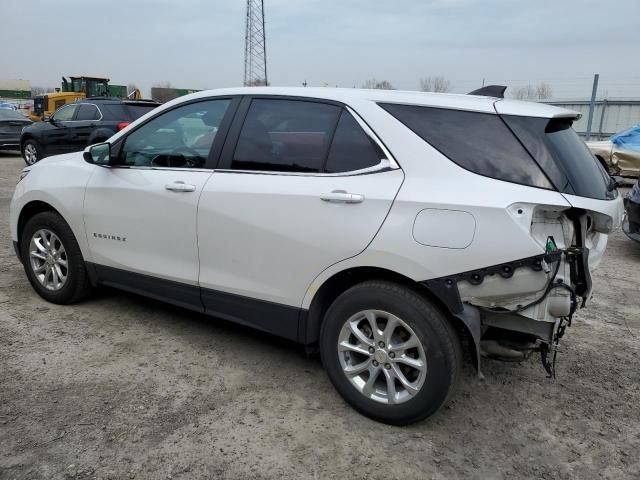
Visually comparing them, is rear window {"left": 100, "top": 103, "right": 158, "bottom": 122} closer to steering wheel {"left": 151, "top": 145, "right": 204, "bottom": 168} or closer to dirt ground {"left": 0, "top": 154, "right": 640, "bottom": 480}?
dirt ground {"left": 0, "top": 154, "right": 640, "bottom": 480}

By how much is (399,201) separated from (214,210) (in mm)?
1204

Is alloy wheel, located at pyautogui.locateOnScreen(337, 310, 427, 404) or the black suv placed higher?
the black suv

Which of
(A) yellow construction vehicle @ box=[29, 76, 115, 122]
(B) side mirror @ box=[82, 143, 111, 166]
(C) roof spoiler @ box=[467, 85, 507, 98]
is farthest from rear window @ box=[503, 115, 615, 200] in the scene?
(A) yellow construction vehicle @ box=[29, 76, 115, 122]

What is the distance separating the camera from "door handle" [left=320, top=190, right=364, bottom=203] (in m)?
2.84

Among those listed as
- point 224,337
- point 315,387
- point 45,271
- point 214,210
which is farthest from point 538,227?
point 45,271

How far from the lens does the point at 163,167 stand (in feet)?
12.1

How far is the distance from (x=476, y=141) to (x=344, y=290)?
109 cm

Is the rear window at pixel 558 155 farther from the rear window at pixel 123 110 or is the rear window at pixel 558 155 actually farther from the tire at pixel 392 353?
the rear window at pixel 123 110

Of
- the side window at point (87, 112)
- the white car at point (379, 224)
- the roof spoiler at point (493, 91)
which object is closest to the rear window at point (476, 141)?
the white car at point (379, 224)

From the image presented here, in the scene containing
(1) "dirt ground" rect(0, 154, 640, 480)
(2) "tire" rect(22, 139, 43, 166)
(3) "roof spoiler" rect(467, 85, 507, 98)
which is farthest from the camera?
(2) "tire" rect(22, 139, 43, 166)

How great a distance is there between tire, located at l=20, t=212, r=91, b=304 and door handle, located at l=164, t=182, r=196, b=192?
3.85ft

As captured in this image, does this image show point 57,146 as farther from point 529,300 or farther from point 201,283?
point 529,300

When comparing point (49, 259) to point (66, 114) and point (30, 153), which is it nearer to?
point (66, 114)

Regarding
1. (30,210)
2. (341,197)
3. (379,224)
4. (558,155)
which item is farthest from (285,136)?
(30,210)
